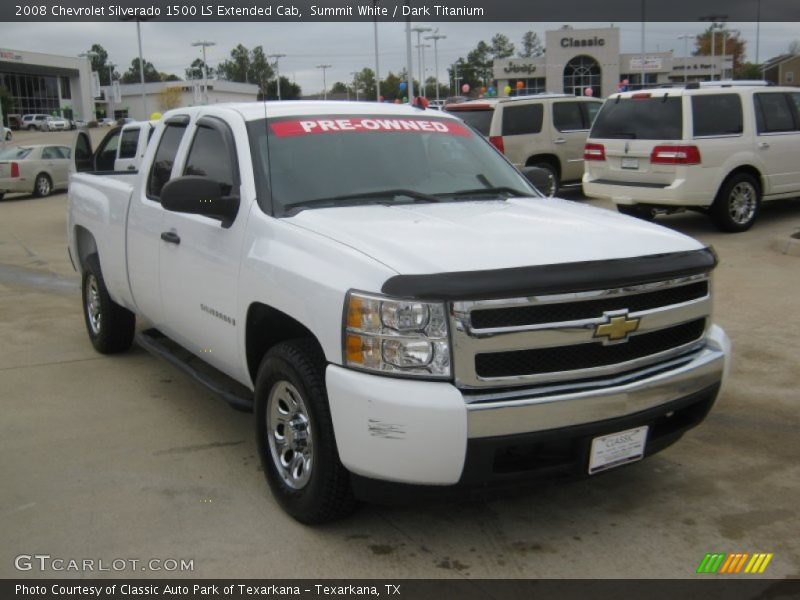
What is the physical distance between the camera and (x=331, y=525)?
12.1ft

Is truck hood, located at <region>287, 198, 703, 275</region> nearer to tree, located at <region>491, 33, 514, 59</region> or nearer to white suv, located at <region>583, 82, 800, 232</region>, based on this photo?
white suv, located at <region>583, 82, 800, 232</region>

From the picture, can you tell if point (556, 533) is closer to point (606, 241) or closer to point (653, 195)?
point (606, 241)

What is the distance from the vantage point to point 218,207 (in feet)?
13.6

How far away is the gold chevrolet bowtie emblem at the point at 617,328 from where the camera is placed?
10.7ft

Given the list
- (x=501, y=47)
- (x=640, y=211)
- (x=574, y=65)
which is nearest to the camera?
(x=640, y=211)

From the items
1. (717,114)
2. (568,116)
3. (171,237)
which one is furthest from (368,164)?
(568,116)

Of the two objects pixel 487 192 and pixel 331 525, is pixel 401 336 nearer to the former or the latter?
pixel 331 525

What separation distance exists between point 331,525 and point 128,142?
10688 millimetres

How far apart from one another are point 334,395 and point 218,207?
141 cm

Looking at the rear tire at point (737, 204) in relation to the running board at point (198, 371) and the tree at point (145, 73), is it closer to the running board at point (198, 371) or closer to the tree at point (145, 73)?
the running board at point (198, 371)

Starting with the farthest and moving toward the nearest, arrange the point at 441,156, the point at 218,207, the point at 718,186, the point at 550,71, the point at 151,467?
the point at 550,71, the point at 718,186, the point at 441,156, the point at 151,467, the point at 218,207

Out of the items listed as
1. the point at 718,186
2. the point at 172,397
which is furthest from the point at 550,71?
the point at 172,397

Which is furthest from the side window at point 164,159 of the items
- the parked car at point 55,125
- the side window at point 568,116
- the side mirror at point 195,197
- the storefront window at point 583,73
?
the parked car at point 55,125
